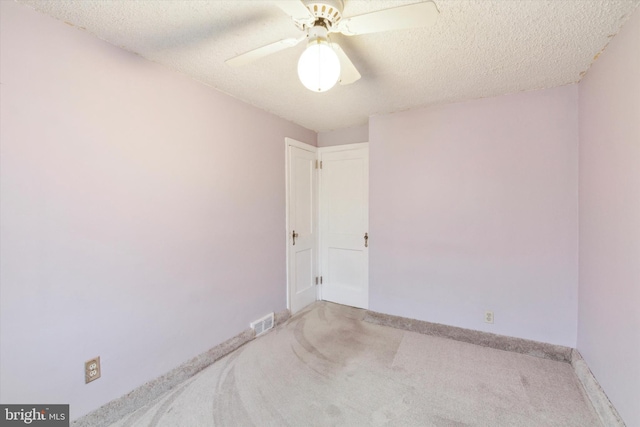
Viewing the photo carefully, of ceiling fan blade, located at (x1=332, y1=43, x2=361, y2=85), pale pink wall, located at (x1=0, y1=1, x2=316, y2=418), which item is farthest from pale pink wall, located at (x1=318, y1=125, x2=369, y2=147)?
ceiling fan blade, located at (x1=332, y1=43, x2=361, y2=85)

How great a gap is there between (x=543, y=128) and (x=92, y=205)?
3442 mm

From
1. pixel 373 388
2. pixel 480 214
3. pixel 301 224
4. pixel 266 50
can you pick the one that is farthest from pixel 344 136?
pixel 373 388

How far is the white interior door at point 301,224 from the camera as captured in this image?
3170mm

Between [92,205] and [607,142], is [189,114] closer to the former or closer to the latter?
[92,205]

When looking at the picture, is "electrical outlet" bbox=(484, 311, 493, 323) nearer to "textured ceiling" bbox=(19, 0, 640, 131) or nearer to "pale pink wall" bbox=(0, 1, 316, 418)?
"textured ceiling" bbox=(19, 0, 640, 131)

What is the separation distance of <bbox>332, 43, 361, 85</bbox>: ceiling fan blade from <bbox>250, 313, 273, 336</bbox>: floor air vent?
2.34 metres

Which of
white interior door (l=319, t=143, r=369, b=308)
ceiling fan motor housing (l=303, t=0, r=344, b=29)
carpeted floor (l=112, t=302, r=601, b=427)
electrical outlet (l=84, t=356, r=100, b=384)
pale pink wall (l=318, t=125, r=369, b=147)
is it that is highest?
pale pink wall (l=318, t=125, r=369, b=147)

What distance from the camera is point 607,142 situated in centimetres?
169

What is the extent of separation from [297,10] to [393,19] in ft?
1.31

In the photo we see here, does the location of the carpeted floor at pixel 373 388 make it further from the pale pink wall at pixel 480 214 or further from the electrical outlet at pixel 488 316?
the pale pink wall at pixel 480 214

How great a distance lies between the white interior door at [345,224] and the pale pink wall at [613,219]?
6.42 ft

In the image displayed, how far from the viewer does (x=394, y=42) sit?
5.34 ft

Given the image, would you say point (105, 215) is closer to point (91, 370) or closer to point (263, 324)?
point (91, 370)

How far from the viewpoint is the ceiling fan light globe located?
1.15 metres
